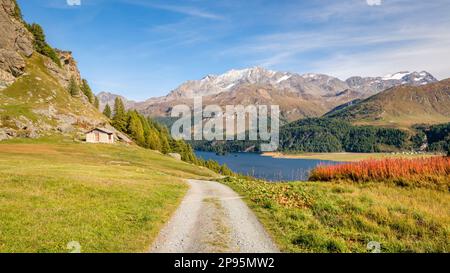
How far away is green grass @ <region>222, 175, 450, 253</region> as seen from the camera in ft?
43.0

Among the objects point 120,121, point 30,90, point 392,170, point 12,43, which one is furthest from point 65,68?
point 392,170

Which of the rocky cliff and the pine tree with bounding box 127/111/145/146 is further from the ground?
the rocky cliff

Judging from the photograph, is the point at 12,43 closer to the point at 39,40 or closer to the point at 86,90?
the point at 39,40

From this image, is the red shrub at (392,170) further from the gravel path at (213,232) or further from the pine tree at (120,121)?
the pine tree at (120,121)

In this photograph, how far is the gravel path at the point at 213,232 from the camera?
12.8 meters

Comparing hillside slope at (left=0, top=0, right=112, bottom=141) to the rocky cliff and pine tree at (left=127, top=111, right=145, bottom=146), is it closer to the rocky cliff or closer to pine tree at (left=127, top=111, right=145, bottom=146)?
the rocky cliff

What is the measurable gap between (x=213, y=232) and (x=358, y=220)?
24.5 feet

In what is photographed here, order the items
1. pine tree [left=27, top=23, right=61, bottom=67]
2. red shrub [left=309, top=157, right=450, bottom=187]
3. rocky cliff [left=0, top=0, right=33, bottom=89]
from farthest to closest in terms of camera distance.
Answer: pine tree [left=27, top=23, right=61, bottom=67]
rocky cliff [left=0, top=0, right=33, bottom=89]
red shrub [left=309, top=157, right=450, bottom=187]

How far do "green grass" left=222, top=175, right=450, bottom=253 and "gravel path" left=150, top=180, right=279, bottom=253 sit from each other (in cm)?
84

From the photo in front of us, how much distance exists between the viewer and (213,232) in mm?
15234

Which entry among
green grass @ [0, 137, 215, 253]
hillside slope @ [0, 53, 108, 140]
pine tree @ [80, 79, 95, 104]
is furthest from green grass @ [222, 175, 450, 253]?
pine tree @ [80, 79, 95, 104]
